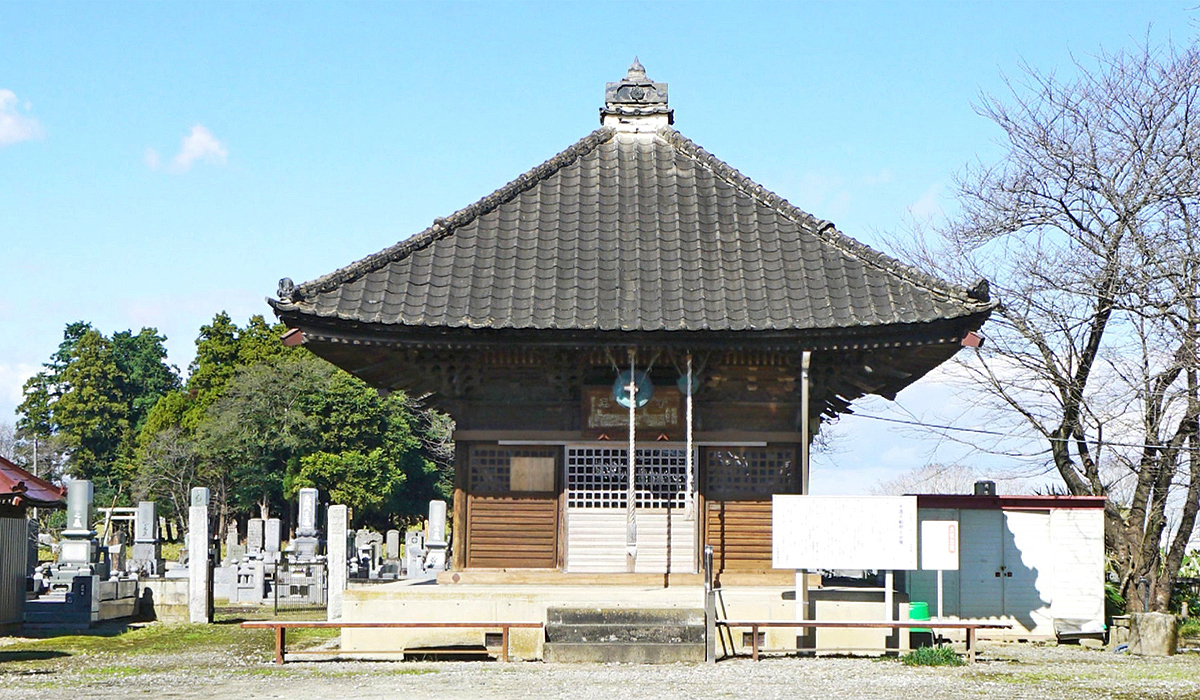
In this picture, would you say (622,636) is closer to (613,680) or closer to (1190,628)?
(613,680)

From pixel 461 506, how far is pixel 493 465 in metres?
0.66

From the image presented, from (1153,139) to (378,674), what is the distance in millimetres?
15797

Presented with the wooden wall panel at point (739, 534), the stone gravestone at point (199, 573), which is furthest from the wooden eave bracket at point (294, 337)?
the stone gravestone at point (199, 573)

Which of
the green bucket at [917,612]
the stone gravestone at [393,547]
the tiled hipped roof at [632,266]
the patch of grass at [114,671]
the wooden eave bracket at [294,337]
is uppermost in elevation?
the tiled hipped roof at [632,266]

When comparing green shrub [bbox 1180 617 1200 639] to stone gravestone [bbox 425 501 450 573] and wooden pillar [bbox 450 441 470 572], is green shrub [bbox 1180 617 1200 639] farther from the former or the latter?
stone gravestone [bbox 425 501 450 573]

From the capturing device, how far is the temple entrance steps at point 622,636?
1368 cm

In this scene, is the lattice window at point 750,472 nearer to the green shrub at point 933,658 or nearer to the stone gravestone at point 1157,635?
the green shrub at point 933,658

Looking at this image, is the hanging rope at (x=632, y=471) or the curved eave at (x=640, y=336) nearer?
the curved eave at (x=640, y=336)

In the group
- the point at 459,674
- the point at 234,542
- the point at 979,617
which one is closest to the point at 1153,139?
the point at 979,617

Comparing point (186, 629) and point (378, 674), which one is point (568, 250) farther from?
point (186, 629)

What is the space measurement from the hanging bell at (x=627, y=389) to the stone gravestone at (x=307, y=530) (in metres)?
16.4

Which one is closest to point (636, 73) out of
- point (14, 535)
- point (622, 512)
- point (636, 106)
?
point (636, 106)

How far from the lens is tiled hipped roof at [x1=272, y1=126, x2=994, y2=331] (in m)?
14.8

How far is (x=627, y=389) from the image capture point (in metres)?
15.5
